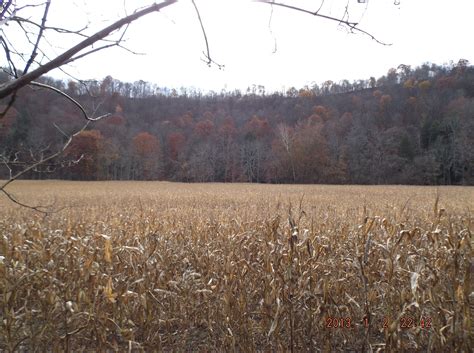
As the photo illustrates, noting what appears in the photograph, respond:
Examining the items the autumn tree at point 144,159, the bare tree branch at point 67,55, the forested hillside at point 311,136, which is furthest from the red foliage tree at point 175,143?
the bare tree branch at point 67,55

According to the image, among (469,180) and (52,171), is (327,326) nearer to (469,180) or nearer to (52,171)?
(52,171)

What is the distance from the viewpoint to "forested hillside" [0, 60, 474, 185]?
65938 mm

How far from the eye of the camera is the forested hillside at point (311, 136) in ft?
216

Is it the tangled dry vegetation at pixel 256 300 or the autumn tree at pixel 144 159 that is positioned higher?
the autumn tree at pixel 144 159

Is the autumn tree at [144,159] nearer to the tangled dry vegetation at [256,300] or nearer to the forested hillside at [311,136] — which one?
the forested hillside at [311,136]

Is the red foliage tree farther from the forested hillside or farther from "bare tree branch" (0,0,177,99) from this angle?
"bare tree branch" (0,0,177,99)

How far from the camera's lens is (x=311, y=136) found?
7775cm

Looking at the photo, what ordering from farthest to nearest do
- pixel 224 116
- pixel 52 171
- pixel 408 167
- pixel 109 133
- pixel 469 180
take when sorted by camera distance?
pixel 224 116
pixel 109 133
pixel 408 167
pixel 469 180
pixel 52 171

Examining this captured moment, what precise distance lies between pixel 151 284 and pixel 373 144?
76.9 meters

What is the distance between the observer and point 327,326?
3.13 metres

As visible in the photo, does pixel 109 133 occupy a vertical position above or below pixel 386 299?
above

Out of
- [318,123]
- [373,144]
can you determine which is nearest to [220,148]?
[318,123]
